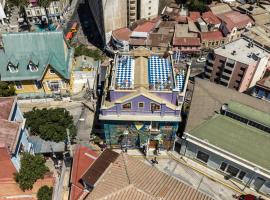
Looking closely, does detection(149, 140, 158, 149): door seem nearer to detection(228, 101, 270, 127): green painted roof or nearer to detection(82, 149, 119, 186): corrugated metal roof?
detection(82, 149, 119, 186): corrugated metal roof

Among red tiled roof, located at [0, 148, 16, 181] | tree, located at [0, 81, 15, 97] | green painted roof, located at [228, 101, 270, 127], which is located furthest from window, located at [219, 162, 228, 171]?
tree, located at [0, 81, 15, 97]

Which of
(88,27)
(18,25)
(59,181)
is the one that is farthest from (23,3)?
(59,181)

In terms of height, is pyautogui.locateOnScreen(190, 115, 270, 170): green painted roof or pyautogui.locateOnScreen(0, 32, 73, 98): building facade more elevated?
pyautogui.locateOnScreen(0, 32, 73, 98): building facade

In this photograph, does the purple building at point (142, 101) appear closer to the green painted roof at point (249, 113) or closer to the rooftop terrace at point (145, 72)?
the rooftop terrace at point (145, 72)

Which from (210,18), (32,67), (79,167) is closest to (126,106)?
(79,167)

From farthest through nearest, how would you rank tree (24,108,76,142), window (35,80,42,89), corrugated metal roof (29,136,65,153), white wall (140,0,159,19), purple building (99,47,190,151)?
1. white wall (140,0,159,19)
2. window (35,80,42,89)
3. tree (24,108,76,142)
4. corrugated metal roof (29,136,65,153)
5. purple building (99,47,190,151)

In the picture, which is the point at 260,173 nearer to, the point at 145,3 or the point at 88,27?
the point at 145,3

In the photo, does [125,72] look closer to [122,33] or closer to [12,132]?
[12,132]
